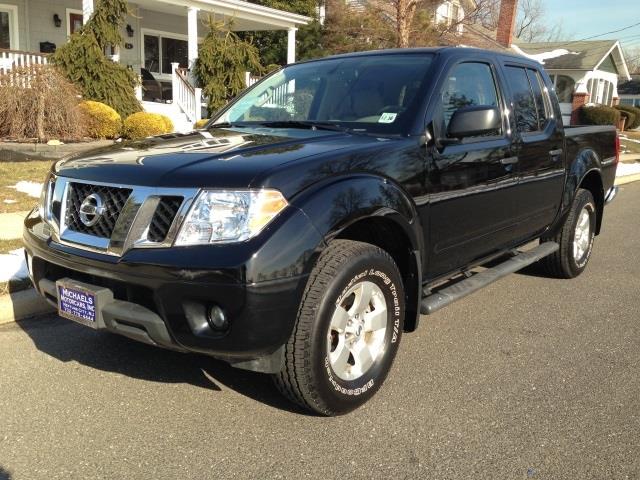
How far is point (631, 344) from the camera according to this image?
4.36 metres

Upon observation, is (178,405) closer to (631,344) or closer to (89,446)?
(89,446)

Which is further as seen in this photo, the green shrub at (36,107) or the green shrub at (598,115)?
the green shrub at (598,115)

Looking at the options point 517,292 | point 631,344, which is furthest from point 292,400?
point 517,292

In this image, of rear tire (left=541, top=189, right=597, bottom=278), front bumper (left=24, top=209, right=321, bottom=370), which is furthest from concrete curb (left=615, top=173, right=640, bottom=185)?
front bumper (left=24, top=209, right=321, bottom=370)

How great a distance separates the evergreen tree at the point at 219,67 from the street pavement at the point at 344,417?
12.6m

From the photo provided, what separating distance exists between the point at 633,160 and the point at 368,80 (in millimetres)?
18026

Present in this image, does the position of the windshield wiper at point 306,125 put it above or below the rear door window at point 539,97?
below

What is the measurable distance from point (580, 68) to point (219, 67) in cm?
2481

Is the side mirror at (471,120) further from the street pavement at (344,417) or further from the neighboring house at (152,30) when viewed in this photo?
the neighboring house at (152,30)

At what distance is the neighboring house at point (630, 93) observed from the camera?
194ft

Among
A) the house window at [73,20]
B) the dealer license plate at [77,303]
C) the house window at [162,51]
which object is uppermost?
the house window at [73,20]

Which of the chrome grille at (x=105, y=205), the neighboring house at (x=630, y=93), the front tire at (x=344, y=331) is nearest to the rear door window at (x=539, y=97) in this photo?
the front tire at (x=344, y=331)

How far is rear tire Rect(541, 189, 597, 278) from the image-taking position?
18.6 feet

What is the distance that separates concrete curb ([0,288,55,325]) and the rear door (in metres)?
3.60
